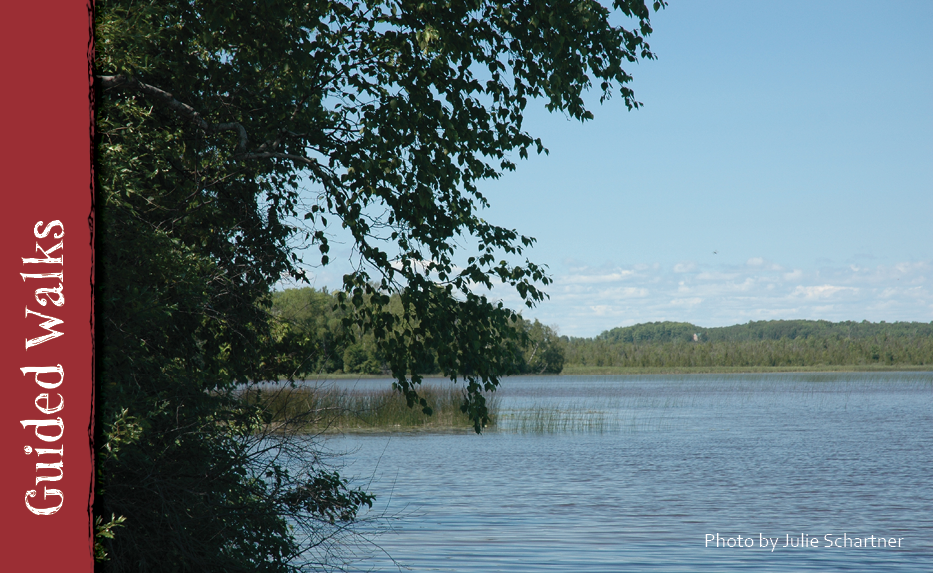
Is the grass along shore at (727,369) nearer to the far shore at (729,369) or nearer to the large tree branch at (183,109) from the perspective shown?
the far shore at (729,369)

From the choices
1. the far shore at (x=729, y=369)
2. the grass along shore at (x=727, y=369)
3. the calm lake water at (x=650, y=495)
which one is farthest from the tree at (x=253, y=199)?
the grass along shore at (x=727, y=369)

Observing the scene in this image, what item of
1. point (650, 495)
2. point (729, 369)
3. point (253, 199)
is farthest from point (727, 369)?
point (253, 199)

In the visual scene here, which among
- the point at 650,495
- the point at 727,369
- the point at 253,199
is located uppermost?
the point at 253,199

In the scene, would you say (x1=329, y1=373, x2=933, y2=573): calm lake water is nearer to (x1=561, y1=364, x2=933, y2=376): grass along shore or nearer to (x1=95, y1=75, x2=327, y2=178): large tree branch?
(x1=95, y1=75, x2=327, y2=178): large tree branch

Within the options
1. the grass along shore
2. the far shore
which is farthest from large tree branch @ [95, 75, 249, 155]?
the grass along shore

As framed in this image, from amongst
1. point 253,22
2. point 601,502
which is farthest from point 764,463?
point 253,22

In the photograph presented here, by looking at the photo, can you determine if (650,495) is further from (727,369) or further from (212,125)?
(727,369)

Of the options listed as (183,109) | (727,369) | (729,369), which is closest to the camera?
(183,109)

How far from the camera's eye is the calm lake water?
1075cm

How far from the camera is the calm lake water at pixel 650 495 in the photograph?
35.3 ft

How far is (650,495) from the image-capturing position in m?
15.6

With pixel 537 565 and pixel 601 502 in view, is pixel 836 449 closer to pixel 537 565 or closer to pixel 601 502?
pixel 601 502

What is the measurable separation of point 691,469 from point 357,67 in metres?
15.7

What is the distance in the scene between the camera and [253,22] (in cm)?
602
